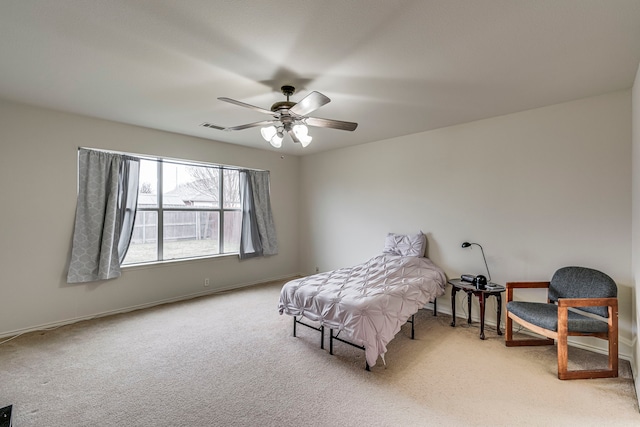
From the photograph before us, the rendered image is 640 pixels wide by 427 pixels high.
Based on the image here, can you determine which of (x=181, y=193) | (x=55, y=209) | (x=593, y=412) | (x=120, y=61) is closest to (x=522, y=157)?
(x=593, y=412)

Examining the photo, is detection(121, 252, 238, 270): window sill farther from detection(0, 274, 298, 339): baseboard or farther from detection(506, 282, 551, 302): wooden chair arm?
detection(506, 282, 551, 302): wooden chair arm

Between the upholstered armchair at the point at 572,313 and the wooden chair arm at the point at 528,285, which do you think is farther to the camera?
the wooden chair arm at the point at 528,285

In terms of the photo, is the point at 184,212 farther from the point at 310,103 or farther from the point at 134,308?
the point at 310,103

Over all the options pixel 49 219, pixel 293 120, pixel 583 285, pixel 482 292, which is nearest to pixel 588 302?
pixel 583 285

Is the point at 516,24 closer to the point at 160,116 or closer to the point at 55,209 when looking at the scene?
the point at 160,116

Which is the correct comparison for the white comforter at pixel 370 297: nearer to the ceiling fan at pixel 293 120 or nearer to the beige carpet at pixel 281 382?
the beige carpet at pixel 281 382

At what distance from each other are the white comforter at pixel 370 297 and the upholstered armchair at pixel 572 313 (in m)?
0.93

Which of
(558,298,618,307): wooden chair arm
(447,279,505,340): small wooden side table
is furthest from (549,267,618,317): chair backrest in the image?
(447,279,505,340): small wooden side table

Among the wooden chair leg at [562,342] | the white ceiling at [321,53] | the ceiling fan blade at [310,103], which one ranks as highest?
the white ceiling at [321,53]

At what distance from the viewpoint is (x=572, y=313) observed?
277cm

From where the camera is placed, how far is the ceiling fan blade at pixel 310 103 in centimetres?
215

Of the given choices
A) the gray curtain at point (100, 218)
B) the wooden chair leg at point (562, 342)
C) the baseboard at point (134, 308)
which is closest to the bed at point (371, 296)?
the wooden chair leg at point (562, 342)

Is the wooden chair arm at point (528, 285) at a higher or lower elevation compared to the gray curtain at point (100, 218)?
lower

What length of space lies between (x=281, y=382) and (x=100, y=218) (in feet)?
10.5
